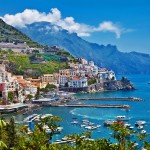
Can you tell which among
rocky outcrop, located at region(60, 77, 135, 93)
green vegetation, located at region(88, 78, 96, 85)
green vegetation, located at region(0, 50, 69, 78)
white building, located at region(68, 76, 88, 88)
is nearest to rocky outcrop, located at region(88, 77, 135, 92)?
rocky outcrop, located at region(60, 77, 135, 93)

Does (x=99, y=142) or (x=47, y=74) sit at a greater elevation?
(x=47, y=74)

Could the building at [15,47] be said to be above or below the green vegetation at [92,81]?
above

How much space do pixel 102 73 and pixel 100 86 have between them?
1044 cm

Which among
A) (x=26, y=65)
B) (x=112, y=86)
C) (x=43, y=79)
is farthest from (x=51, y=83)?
(x=112, y=86)

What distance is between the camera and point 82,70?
10444 cm

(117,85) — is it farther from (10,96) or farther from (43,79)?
(10,96)

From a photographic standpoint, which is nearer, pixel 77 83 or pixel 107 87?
pixel 77 83

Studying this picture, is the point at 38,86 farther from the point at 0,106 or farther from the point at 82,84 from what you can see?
the point at 0,106

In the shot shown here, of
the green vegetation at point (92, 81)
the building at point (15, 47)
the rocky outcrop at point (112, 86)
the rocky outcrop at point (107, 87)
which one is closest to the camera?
the rocky outcrop at point (107, 87)

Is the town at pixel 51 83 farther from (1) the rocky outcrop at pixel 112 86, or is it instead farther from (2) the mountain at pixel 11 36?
(2) the mountain at pixel 11 36

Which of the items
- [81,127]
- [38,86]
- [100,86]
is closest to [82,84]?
[100,86]

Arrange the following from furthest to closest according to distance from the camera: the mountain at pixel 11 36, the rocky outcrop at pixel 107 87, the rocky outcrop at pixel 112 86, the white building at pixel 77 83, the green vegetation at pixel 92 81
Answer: the mountain at pixel 11 36
the green vegetation at pixel 92 81
the rocky outcrop at pixel 112 86
the white building at pixel 77 83
the rocky outcrop at pixel 107 87

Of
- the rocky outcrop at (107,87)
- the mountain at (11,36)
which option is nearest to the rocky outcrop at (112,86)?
the rocky outcrop at (107,87)

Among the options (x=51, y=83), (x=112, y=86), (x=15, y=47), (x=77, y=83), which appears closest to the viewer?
(x=51, y=83)
